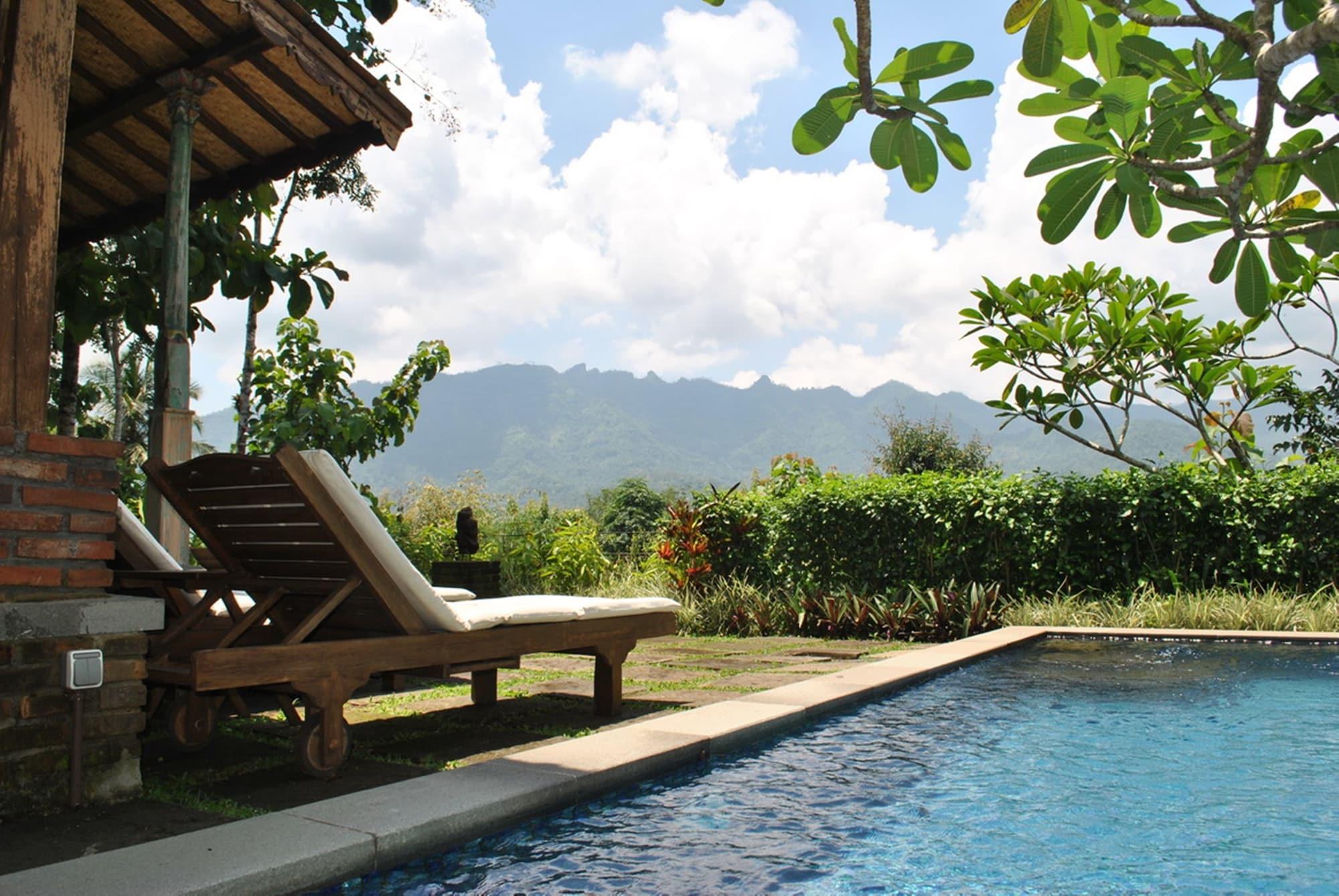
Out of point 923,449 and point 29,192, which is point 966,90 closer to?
point 29,192

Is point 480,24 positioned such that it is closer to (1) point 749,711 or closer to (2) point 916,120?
(1) point 749,711

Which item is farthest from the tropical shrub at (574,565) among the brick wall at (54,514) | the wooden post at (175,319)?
the brick wall at (54,514)

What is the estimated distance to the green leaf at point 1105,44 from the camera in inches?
85.0

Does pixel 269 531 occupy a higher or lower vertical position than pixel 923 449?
lower

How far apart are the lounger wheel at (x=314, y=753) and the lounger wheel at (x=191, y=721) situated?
86cm

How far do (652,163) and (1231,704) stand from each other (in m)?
7.35

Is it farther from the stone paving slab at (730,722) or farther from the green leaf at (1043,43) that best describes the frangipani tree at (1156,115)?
the stone paving slab at (730,722)

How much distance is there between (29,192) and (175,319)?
6.70 ft

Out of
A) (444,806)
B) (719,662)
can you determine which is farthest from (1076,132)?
(719,662)

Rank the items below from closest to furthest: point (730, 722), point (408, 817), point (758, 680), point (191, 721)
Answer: point (408, 817), point (191, 721), point (730, 722), point (758, 680)

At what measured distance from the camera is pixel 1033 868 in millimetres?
2838

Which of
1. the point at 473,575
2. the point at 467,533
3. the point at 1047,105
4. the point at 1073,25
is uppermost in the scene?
the point at 1073,25

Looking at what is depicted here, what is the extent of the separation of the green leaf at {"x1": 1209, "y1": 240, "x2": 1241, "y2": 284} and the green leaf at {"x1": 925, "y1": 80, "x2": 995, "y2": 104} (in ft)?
2.57

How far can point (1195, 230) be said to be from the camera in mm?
2428
